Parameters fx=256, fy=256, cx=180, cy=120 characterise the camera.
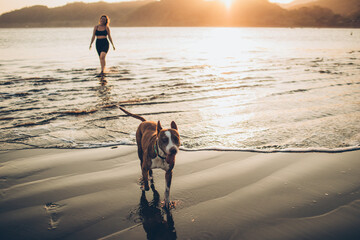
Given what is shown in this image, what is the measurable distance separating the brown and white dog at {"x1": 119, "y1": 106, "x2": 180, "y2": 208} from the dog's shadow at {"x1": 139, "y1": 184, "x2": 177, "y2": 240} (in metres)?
0.17

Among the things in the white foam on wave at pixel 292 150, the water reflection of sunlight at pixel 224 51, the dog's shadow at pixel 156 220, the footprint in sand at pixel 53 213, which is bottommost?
the dog's shadow at pixel 156 220

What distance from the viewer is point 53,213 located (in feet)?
11.2

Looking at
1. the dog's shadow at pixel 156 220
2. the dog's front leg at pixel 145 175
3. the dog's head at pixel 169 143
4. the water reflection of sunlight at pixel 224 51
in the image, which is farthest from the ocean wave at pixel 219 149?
the water reflection of sunlight at pixel 224 51

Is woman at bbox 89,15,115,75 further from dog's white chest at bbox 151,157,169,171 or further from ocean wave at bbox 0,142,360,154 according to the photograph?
dog's white chest at bbox 151,157,169,171

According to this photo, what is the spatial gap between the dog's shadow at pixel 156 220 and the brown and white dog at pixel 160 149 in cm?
17

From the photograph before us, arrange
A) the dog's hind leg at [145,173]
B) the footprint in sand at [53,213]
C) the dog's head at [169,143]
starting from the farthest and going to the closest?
the dog's hind leg at [145,173], the dog's head at [169,143], the footprint in sand at [53,213]

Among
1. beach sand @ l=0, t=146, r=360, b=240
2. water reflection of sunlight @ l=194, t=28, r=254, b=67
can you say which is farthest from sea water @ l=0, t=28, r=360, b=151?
water reflection of sunlight @ l=194, t=28, r=254, b=67

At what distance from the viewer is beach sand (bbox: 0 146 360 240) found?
3.12m

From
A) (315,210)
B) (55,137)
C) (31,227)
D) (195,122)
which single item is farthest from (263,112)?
(31,227)

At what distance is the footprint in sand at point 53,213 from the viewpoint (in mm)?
3202

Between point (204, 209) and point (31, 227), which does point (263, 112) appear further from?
point (31, 227)

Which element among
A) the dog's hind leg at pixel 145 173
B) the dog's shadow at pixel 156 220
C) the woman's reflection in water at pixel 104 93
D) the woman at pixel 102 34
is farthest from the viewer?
the woman at pixel 102 34

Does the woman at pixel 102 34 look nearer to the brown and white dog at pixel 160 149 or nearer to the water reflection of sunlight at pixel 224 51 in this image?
the water reflection of sunlight at pixel 224 51

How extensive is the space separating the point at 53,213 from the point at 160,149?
5.45 feet
